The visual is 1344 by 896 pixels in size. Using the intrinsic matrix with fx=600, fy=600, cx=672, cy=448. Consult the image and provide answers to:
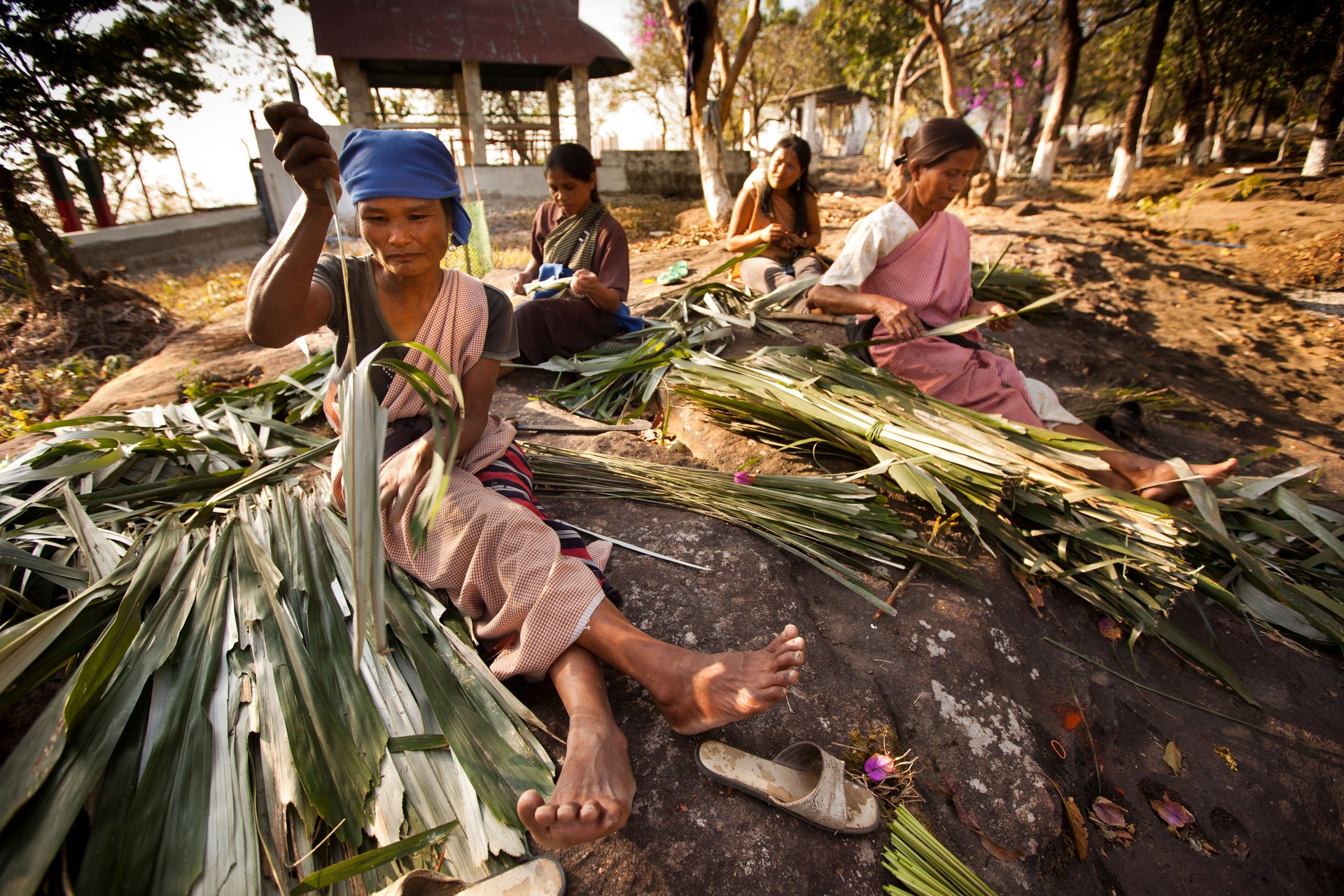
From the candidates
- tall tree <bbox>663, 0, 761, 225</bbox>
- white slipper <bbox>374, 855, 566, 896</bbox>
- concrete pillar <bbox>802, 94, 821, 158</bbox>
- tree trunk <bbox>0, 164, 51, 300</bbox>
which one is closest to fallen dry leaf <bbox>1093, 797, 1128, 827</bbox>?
white slipper <bbox>374, 855, 566, 896</bbox>

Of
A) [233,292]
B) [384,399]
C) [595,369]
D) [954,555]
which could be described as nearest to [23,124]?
[233,292]

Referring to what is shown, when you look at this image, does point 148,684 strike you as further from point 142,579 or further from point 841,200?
point 841,200

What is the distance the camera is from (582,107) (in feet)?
42.3

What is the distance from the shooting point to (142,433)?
2.14m

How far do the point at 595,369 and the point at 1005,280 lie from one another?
3108 millimetres

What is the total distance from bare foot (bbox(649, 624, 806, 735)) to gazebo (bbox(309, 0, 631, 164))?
37.1 ft

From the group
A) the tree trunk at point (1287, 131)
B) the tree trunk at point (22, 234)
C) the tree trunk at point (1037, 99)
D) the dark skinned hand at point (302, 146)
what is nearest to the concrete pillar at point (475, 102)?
the tree trunk at point (22, 234)

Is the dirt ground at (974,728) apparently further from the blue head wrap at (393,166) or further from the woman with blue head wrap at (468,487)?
the blue head wrap at (393,166)

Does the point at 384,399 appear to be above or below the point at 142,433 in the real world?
above

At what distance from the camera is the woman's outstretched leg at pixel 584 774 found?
0.98 m

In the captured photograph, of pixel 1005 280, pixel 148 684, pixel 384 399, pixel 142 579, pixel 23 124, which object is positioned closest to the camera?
pixel 148 684

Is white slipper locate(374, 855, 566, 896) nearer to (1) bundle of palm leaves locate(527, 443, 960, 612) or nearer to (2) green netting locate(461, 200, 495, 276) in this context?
(1) bundle of palm leaves locate(527, 443, 960, 612)

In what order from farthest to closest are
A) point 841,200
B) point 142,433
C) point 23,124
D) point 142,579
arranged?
point 841,200, point 23,124, point 142,433, point 142,579

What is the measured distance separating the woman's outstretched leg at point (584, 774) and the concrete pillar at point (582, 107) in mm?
13332
